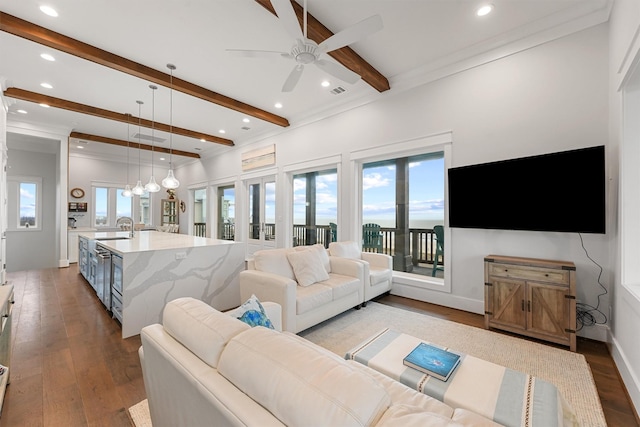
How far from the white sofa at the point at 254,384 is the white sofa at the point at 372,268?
2404mm

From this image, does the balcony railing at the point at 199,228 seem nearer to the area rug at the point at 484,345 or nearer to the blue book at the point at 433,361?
the area rug at the point at 484,345

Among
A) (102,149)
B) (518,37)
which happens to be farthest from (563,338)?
(102,149)

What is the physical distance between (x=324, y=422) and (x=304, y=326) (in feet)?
7.41

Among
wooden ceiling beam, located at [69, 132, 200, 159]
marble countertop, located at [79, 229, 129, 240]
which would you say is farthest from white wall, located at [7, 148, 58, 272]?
marble countertop, located at [79, 229, 129, 240]

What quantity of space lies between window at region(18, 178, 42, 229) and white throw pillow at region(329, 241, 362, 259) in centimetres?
857

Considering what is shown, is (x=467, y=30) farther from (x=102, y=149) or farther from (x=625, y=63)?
(x=102, y=149)

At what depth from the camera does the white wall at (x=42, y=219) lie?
23.2ft

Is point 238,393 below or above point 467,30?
below

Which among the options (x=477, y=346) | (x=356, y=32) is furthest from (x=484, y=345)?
(x=356, y=32)

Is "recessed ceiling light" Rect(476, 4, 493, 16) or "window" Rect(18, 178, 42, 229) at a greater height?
"recessed ceiling light" Rect(476, 4, 493, 16)

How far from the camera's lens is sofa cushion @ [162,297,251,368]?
1.03m

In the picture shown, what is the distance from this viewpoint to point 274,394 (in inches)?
30.4

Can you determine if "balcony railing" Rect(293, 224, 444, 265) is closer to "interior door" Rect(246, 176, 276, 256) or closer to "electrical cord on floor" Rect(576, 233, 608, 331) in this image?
"electrical cord on floor" Rect(576, 233, 608, 331)

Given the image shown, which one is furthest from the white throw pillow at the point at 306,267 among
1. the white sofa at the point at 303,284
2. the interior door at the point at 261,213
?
the interior door at the point at 261,213
